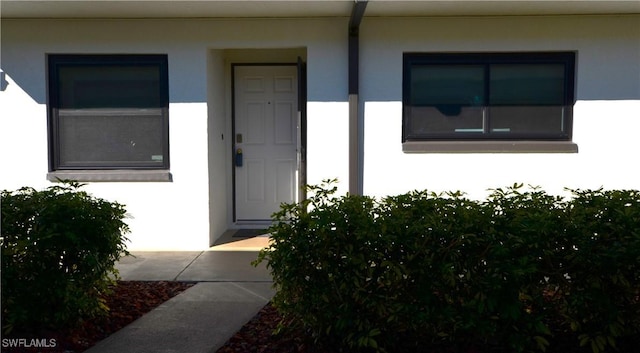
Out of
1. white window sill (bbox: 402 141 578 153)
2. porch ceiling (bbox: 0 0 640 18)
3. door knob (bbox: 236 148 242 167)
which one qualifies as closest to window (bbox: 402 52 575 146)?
white window sill (bbox: 402 141 578 153)

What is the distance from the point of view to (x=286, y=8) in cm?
672

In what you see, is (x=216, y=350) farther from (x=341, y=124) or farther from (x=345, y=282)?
(x=341, y=124)

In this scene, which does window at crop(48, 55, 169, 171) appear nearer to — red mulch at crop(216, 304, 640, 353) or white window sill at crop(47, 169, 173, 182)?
white window sill at crop(47, 169, 173, 182)

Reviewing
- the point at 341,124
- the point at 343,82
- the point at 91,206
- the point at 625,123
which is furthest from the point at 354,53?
the point at 91,206

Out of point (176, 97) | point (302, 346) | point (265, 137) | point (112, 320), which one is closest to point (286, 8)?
point (176, 97)

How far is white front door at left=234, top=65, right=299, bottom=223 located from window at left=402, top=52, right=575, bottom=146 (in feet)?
6.07

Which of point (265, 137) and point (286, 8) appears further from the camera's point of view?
point (265, 137)

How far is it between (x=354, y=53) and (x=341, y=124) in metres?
0.85

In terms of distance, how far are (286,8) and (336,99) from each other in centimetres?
121

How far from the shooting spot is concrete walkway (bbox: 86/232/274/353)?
4.21m

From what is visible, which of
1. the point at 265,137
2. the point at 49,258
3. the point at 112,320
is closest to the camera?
the point at 49,258

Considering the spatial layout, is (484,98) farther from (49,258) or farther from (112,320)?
(49,258)

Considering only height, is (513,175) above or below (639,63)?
below

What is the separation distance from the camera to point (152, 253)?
23.6 ft
